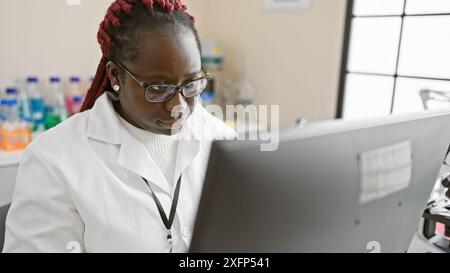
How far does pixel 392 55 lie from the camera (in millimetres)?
2133

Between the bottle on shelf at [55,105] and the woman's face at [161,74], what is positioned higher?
the woman's face at [161,74]

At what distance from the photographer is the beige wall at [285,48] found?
7.54 feet

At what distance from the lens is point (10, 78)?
2.10 metres

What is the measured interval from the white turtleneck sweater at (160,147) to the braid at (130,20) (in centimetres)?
18

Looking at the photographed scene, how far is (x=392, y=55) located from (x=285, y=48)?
25.8 inches

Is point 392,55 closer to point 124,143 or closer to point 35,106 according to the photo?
point 124,143

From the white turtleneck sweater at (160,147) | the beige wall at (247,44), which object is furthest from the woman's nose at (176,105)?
the beige wall at (247,44)

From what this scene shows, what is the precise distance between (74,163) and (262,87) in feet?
6.42

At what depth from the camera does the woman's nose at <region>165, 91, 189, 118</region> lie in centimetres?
88

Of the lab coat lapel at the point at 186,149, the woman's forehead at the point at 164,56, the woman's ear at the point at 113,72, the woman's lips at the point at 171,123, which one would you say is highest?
the woman's forehead at the point at 164,56

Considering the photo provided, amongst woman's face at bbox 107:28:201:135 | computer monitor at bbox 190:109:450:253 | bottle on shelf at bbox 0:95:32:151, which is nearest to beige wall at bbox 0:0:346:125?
bottle on shelf at bbox 0:95:32:151

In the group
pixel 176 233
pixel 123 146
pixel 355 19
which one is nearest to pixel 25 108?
pixel 123 146

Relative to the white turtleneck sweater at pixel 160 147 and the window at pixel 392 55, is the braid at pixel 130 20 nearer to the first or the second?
the white turtleneck sweater at pixel 160 147

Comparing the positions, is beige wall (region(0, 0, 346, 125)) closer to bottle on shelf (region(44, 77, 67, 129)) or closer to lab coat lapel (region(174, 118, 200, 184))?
bottle on shelf (region(44, 77, 67, 129))
